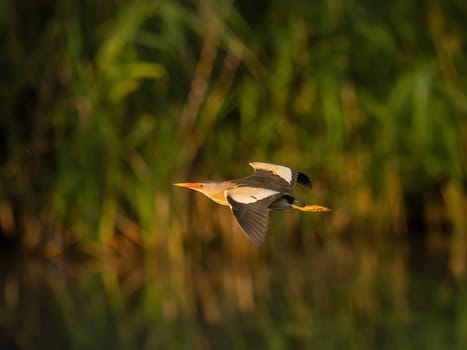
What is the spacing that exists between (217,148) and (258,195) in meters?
3.37

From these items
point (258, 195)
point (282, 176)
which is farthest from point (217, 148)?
point (258, 195)

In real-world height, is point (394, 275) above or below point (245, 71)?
below

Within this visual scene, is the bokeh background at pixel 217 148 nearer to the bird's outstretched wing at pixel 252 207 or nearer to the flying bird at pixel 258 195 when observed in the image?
the flying bird at pixel 258 195

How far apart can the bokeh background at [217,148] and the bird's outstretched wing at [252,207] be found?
113 inches

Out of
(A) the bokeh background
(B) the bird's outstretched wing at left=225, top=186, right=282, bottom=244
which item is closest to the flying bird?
(B) the bird's outstretched wing at left=225, top=186, right=282, bottom=244

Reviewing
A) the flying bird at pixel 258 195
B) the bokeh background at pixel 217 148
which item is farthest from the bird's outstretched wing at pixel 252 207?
the bokeh background at pixel 217 148

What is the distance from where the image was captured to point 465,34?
6344mm

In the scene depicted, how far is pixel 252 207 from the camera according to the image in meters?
2.62

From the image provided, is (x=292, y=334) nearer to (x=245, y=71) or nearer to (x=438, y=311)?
(x=438, y=311)

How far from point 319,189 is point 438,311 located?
0.99 metres

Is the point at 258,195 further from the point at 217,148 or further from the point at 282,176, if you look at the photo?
the point at 217,148

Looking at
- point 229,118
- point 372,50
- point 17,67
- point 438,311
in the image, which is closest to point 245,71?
point 229,118

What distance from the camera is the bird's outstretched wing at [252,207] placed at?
2535 mm

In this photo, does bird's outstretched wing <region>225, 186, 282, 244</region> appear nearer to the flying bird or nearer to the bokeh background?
the flying bird
